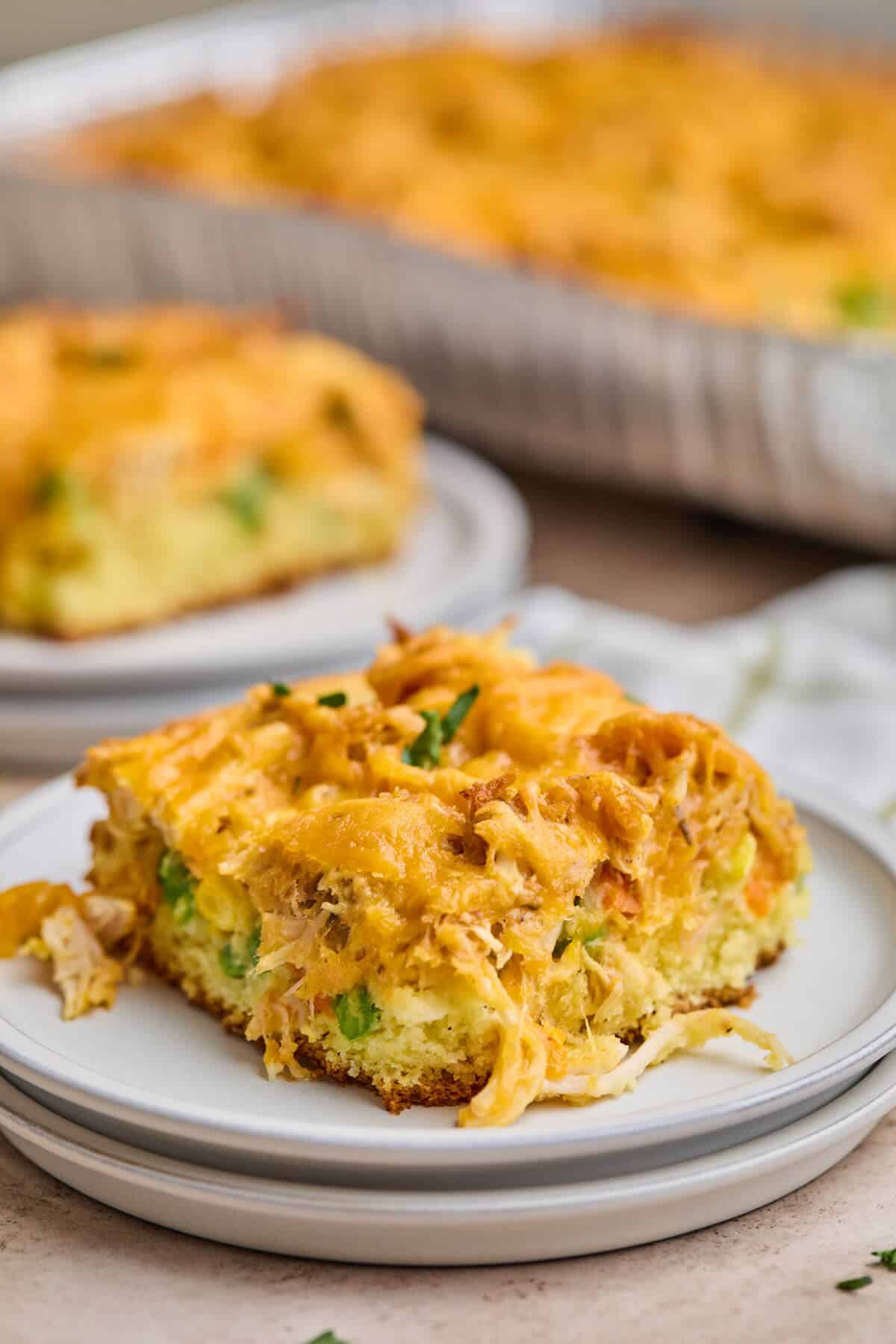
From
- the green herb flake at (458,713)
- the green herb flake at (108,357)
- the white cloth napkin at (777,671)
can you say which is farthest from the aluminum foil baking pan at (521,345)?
the green herb flake at (458,713)

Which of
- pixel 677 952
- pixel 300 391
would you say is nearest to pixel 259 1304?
pixel 677 952

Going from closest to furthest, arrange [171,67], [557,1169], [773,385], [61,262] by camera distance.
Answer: [557,1169], [773,385], [61,262], [171,67]

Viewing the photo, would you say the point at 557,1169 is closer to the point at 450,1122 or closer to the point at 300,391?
the point at 450,1122

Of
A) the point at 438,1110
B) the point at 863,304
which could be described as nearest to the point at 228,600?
the point at 863,304

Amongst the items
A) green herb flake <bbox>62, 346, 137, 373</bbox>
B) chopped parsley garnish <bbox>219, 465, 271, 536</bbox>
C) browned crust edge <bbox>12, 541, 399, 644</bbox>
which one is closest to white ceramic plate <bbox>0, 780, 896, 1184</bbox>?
browned crust edge <bbox>12, 541, 399, 644</bbox>

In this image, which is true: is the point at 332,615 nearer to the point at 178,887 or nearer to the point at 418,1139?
the point at 178,887

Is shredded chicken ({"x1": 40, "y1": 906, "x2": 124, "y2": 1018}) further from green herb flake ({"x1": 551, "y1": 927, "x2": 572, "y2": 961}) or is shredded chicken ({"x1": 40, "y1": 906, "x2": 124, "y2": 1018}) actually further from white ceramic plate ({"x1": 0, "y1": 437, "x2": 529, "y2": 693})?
white ceramic plate ({"x1": 0, "y1": 437, "x2": 529, "y2": 693})
